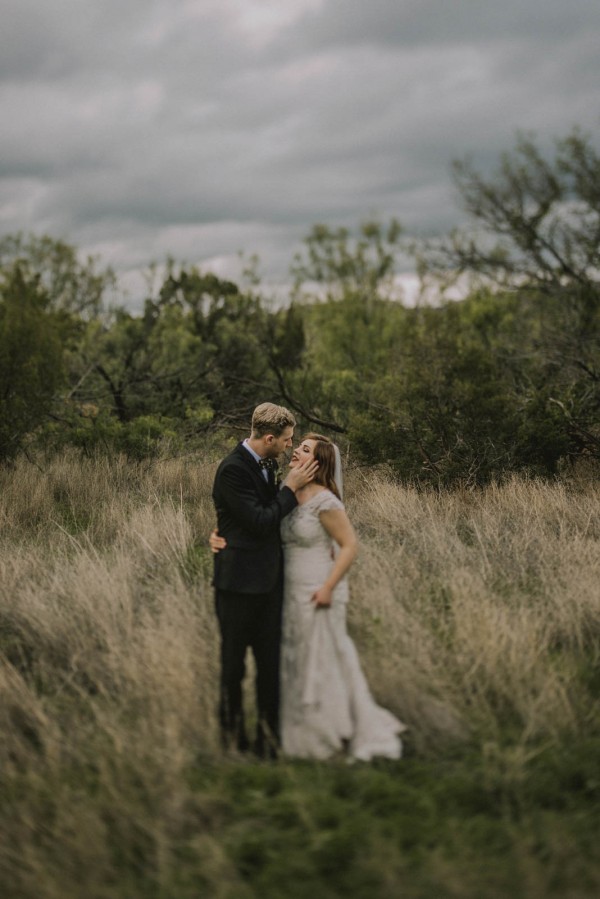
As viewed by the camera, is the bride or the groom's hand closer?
the bride

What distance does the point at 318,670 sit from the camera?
452 cm

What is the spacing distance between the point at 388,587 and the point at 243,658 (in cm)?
202

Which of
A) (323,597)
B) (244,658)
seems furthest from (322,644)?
(244,658)

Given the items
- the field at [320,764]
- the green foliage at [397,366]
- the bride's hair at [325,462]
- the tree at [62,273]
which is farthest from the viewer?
the tree at [62,273]

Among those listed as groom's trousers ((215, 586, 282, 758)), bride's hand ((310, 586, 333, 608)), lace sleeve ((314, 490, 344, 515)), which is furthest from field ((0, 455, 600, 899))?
lace sleeve ((314, 490, 344, 515))

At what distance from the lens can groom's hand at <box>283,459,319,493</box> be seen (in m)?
4.70

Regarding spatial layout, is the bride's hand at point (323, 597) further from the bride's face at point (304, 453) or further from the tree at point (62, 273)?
the tree at point (62, 273)

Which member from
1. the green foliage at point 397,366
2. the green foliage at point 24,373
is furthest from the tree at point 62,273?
the green foliage at point 24,373

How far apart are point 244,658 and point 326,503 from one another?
39.1 inches

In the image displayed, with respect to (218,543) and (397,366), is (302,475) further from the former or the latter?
(397,366)

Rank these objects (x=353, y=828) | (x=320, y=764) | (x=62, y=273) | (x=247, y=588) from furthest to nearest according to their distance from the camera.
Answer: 1. (x=62, y=273)
2. (x=247, y=588)
3. (x=320, y=764)
4. (x=353, y=828)

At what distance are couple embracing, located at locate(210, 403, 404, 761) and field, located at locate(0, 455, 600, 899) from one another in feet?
0.73

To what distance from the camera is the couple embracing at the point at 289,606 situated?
176 inches

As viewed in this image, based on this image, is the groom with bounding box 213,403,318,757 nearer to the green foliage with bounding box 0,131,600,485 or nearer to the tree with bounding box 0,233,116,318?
the green foliage with bounding box 0,131,600,485
